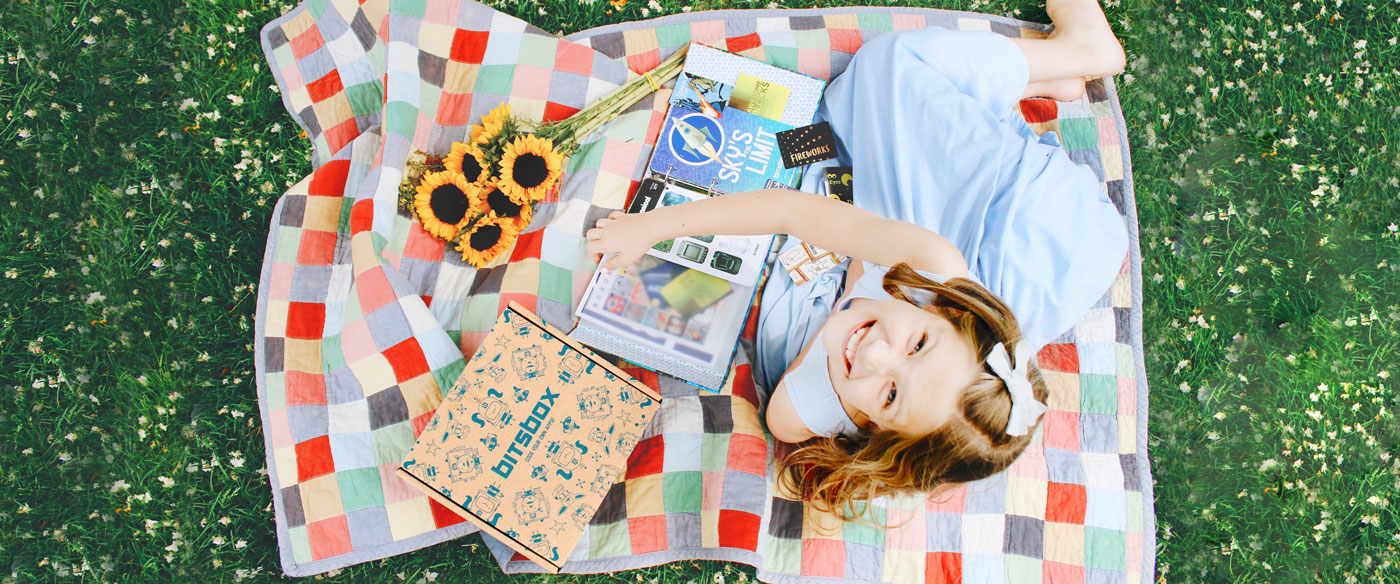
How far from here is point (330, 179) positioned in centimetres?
231

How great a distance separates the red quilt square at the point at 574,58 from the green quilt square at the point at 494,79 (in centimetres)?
15

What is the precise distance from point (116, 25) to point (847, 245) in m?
2.53

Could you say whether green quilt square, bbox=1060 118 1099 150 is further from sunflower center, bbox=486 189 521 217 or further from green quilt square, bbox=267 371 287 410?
green quilt square, bbox=267 371 287 410

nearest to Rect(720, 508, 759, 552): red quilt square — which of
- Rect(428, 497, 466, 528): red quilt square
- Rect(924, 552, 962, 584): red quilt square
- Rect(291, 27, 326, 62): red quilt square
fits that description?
Rect(924, 552, 962, 584): red quilt square

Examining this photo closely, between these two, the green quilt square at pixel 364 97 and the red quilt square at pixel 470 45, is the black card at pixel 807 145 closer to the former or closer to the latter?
the red quilt square at pixel 470 45

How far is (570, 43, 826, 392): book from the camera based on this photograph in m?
2.20

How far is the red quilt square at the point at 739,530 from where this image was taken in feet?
6.77

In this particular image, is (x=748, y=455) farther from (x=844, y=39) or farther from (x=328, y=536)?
(x=844, y=39)

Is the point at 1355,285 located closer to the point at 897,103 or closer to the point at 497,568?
the point at 897,103

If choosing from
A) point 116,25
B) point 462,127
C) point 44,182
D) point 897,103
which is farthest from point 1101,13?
point 44,182

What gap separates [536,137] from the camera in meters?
2.20

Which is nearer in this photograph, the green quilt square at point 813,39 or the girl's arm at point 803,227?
the girl's arm at point 803,227

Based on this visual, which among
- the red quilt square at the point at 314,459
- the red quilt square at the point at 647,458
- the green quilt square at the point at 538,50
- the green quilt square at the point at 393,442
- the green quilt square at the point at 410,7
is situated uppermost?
the green quilt square at the point at 410,7

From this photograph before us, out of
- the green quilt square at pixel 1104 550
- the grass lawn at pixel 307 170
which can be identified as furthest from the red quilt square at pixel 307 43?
the green quilt square at pixel 1104 550
